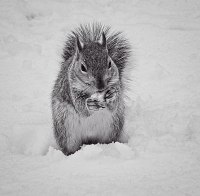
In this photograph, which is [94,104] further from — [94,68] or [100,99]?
[94,68]

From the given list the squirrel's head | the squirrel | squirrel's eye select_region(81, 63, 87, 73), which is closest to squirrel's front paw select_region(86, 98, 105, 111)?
the squirrel

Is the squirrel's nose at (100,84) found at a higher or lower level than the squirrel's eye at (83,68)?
lower

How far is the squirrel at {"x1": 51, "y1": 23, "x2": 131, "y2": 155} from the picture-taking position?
8.71 ft

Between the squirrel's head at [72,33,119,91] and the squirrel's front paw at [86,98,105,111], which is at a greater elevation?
the squirrel's head at [72,33,119,91]

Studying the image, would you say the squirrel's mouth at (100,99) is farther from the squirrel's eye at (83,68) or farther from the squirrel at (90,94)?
the squirrel's eye at (83,68)

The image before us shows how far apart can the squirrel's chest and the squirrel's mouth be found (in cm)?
29

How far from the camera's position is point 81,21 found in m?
5.60

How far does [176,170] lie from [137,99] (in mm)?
1569

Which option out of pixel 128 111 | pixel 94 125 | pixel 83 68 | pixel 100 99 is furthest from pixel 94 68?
pixel 128 111

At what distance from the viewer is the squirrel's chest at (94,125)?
3105 millimetres

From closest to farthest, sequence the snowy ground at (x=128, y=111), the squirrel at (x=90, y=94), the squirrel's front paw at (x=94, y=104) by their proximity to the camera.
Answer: the snowy ground at (x=128, y=111), the squirrel at (x=90, y=94), the squirrel's front paw at (x=94, y=104)

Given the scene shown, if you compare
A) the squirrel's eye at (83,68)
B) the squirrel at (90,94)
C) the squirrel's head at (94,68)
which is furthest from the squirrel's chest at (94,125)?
the squirrel's eye at (83,68)

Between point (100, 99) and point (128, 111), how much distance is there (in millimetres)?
1050

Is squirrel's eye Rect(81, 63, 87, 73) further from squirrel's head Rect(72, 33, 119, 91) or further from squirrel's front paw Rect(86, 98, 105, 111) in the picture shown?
squirrel's front paw Rect(86, 98, 105, 111)
